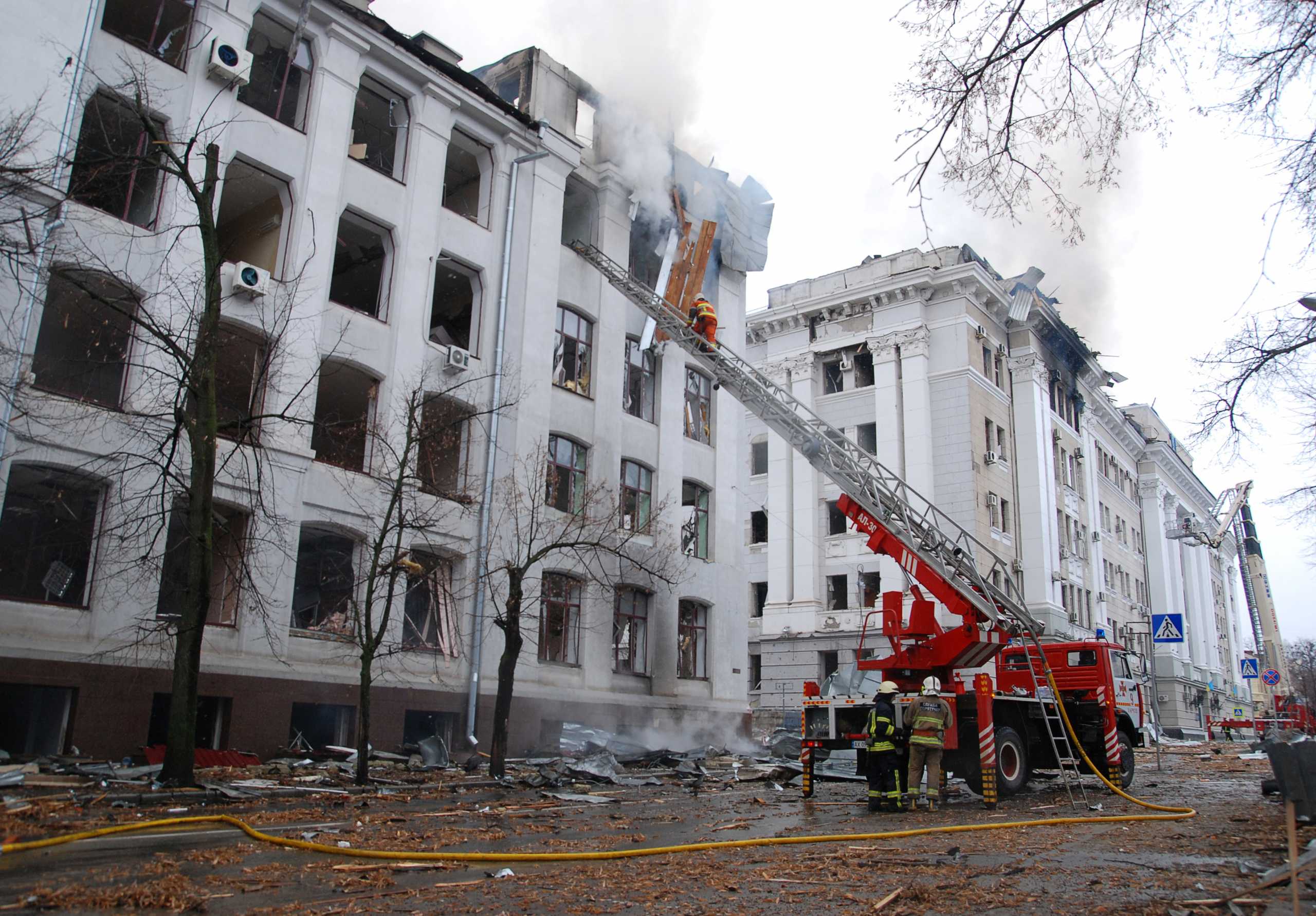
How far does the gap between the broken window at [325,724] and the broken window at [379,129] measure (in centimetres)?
1141

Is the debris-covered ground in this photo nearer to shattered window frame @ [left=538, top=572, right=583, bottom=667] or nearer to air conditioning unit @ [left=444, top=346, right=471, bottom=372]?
shattered window frame @ [left=538, top=572, right=583, bottom=667]

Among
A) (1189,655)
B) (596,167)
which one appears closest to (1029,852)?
(596,167)

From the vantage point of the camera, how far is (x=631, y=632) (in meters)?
25.3

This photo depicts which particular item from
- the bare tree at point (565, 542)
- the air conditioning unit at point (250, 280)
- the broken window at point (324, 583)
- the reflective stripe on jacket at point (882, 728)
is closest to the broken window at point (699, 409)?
the bare tree at point (565, 542)

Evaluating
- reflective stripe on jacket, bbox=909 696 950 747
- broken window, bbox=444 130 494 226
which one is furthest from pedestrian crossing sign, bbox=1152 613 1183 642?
broken window, bbox=444 130 494 226

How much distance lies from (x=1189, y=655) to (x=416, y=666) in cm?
6415

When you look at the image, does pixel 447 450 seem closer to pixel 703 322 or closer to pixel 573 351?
pixel 573 351

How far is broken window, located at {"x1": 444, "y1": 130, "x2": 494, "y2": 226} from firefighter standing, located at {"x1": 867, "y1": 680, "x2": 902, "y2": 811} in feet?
51.0

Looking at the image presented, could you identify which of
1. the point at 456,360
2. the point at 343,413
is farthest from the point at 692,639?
the point at 343,413

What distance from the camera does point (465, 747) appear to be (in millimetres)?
20047

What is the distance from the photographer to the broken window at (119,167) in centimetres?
1641

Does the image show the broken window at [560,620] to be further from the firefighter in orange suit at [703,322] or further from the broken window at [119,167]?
the broken window at [119,167]

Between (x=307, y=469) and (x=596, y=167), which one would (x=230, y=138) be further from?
(x=596, y=167)

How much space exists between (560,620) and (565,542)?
12.3ft
